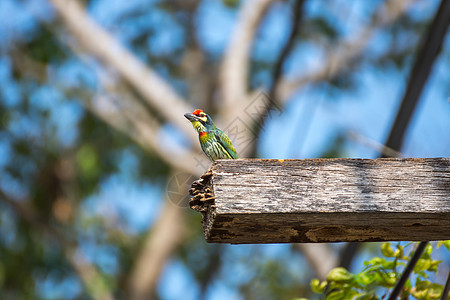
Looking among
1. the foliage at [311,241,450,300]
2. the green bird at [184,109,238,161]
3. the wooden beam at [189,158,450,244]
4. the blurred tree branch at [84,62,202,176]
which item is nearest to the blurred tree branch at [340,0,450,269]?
the foliage at [311,241,450,300]

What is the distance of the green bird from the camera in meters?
4.14

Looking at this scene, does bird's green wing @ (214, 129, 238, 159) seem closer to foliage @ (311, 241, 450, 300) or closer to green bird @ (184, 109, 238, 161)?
green bird @ (184, 109, 238, 161)

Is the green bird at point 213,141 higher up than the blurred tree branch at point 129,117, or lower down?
lower down

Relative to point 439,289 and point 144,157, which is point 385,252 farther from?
point 144,157

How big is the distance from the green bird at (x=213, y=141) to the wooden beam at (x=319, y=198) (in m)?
1.86

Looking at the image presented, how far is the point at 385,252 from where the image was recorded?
2852 millimetres

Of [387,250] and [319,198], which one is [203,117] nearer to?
[387,250]

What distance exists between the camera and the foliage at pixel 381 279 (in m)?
2.75

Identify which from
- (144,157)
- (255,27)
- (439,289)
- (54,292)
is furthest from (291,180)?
(144,157)

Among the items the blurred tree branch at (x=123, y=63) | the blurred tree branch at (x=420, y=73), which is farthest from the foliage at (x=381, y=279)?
the blurred tree branch at (x=123, y=63)

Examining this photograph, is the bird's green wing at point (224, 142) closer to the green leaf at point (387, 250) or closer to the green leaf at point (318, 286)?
the green leaf at point (318, 286)

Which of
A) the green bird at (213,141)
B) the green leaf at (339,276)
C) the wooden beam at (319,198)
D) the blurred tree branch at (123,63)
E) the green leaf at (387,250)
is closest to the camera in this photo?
the wooden beam at (319,198)

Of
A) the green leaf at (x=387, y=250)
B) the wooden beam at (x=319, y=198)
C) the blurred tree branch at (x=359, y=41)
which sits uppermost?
the blurred tree branch at (x=359, y=41)

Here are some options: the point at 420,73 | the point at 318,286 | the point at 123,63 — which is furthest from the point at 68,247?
the point at 318,286
